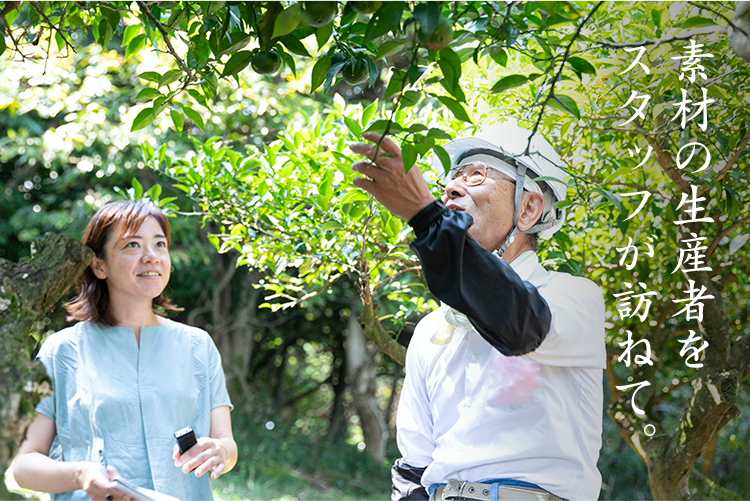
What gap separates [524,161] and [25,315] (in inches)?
37.3

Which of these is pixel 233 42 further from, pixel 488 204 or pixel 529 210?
pixel 529 210

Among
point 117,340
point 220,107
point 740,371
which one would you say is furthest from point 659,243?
point 220,107

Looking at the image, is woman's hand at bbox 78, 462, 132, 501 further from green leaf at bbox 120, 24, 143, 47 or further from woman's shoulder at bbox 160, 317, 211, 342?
green leaf at bbox 120, 24, 143, 47

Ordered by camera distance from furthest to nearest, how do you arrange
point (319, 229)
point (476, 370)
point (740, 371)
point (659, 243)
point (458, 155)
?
1. point (659, 243)
2. point (740, 371)
3. point (319, 229)
4. point (458, 155)
5. point (476, 370)

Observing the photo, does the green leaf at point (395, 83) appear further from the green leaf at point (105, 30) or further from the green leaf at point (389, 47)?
the green leaf at point (105, 30)

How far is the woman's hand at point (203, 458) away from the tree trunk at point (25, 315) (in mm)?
490

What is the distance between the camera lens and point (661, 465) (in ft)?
6.35

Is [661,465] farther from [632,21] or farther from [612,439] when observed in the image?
[612,439]

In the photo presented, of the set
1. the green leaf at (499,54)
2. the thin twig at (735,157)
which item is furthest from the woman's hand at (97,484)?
the thin twig at (735,157)

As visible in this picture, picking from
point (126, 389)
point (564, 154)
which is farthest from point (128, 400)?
point (564, 154)

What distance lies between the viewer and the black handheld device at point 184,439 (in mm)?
1396

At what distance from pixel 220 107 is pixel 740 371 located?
296 centimetres

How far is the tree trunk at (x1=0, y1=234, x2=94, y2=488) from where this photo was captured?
78cm

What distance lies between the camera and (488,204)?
1.30 meters
